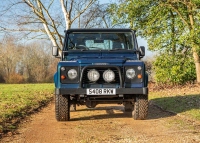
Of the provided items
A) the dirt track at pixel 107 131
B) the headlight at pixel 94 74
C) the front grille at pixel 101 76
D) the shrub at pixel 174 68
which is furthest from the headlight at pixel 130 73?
the shrub at pixel 174 68

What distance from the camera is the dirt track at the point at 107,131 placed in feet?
18.0

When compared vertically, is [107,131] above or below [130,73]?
below

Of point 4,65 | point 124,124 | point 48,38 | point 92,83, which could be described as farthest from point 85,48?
point 4,65

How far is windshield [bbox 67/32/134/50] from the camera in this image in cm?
857

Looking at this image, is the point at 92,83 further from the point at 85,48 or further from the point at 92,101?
the point at 85,48

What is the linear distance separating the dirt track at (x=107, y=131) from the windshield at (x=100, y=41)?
5.81 feet

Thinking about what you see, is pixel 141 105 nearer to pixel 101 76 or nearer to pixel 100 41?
pixel 101 76

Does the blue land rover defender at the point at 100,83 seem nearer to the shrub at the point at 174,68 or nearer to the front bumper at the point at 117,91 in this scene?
the front bumper at the point at 117,91

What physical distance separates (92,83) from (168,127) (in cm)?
179

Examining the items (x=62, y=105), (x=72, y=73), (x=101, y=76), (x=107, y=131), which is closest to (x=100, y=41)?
(x=101, y=76)

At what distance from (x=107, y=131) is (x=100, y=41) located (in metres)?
3.02

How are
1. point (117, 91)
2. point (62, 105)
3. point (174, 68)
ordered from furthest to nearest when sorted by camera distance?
point (174, 68) → point (62, 105) → point (117, 91)

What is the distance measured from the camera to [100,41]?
865cm

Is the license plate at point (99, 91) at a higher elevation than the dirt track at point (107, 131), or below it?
higher
